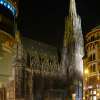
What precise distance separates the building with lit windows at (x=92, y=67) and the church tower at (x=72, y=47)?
199 feet

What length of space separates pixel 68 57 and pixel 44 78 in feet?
56.8

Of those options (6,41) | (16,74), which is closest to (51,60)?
(16,74)

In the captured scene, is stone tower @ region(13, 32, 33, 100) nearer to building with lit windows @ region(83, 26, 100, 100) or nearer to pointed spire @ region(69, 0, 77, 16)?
pointed spire @ region(69, 0, 77, 16)

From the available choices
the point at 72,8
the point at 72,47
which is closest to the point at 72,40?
the point at 72,47

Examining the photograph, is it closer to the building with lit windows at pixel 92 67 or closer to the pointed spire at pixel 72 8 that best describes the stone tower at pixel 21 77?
the pointed spire at pixel 72 8

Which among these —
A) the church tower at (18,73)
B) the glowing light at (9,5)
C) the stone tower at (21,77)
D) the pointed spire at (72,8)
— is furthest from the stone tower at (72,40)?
the glowing light at (9,5)

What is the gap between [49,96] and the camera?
365 ft

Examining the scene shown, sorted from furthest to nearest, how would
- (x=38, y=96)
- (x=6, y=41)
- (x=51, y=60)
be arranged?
(x=51, y=60)
(x=38, y=96)
(x=6, y=41)

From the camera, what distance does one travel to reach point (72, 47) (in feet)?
435

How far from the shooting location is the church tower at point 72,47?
4947 inches

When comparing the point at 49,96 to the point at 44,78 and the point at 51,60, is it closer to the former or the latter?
the point at 44,78

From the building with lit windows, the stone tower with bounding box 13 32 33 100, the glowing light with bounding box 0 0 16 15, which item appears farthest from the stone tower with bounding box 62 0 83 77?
the building with lit windows

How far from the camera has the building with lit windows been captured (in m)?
54.4

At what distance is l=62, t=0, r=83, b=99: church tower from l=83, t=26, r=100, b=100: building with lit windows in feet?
199
